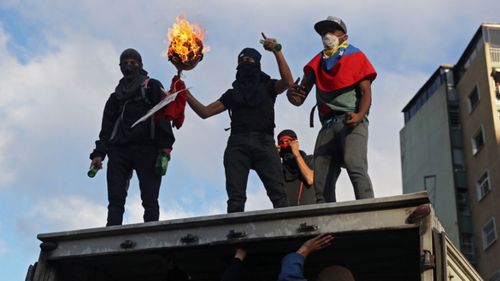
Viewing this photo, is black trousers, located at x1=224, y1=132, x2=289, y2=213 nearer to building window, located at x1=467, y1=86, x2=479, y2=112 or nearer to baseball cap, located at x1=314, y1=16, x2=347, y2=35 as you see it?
baseball cap, located at x1=314, y1=16, x2=347, y2=35

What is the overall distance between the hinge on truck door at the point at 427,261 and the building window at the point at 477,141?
1172 inches

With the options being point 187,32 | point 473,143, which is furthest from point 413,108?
point 187,32

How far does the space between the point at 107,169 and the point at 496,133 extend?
2615cm

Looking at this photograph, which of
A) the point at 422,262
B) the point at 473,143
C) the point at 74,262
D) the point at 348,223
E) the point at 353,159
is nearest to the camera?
the point at 422,262

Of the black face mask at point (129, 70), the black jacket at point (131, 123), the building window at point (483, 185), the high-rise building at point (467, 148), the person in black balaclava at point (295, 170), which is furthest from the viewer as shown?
the building window at point (483, 185)

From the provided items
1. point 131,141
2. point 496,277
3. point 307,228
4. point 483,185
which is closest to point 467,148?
point 483,185

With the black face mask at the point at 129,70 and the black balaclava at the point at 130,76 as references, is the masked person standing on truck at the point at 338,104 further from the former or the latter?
the black face mask at the point at 129,70

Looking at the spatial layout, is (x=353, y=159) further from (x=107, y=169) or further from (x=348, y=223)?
(x=107, y=169)

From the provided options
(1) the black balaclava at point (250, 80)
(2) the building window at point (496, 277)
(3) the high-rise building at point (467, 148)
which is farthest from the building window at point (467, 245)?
(1) the black balaclava at point (250, 80)

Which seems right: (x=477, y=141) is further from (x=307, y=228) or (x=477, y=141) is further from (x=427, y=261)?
(x=427, y=261)

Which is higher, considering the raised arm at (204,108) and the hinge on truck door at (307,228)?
the raised arm at (204,108)

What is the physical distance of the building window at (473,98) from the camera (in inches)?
1304

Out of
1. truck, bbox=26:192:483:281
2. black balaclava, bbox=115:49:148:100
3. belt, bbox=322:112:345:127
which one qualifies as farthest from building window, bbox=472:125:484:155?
truck, bbox=26:192:483:281

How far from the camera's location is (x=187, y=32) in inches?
276
